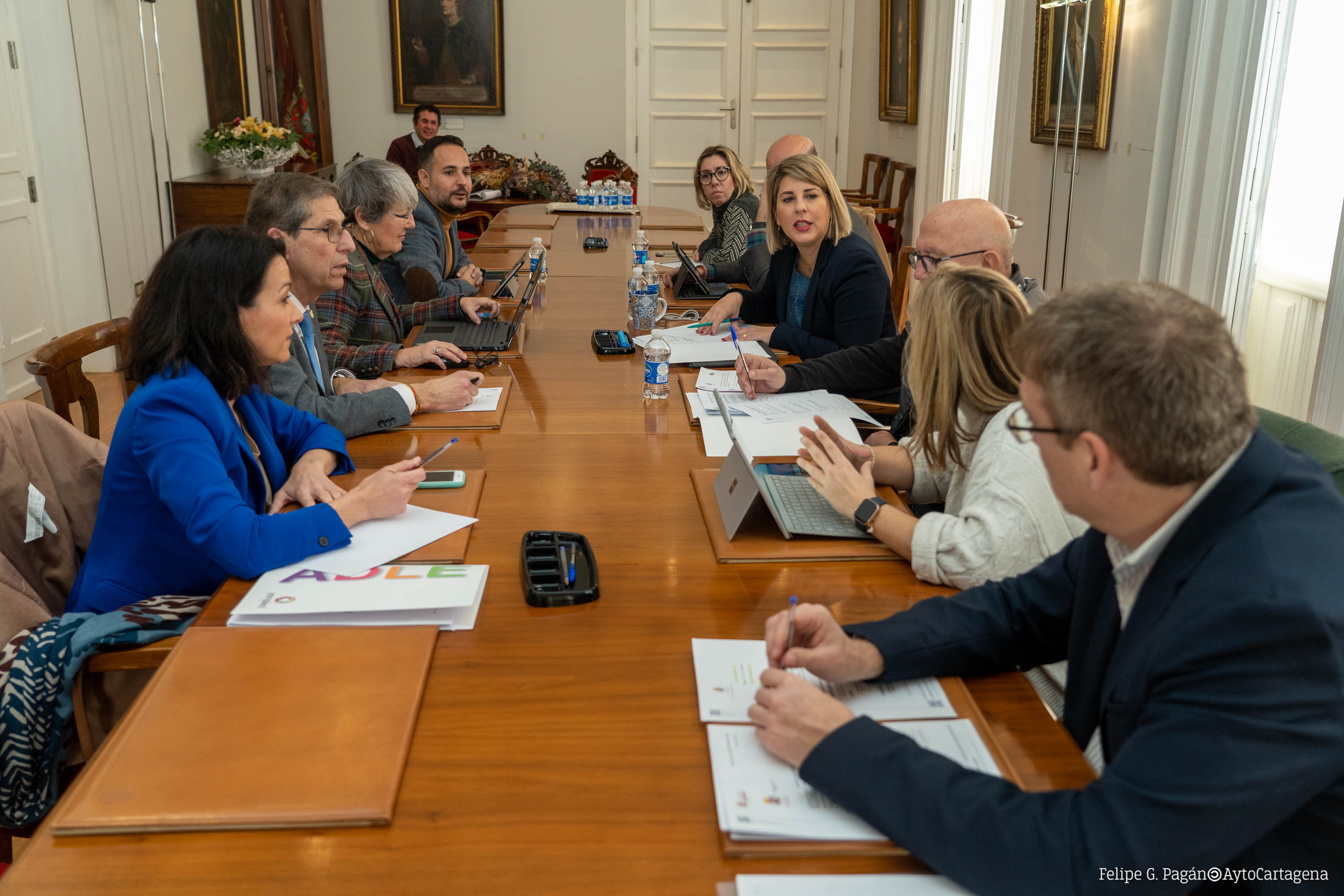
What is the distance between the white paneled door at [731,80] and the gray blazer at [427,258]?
4844 mm

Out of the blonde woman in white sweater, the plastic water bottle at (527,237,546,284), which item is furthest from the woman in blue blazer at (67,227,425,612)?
the plastic water bottle at (527,237,546,284)

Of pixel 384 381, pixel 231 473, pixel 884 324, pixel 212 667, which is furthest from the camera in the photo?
pixel 884 324

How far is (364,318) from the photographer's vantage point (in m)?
3.19

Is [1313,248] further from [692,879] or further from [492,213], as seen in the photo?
[492,213]

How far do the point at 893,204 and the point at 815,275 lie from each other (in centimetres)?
523

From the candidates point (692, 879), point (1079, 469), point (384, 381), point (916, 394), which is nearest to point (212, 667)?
point (692, 879)

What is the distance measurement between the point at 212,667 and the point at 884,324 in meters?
2.42

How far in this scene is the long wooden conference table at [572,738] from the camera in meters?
0.95

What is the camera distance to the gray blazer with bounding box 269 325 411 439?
7.41 ft

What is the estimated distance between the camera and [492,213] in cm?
826

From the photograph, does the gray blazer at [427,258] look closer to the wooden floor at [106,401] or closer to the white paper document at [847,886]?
the wooden floor at [106,401]

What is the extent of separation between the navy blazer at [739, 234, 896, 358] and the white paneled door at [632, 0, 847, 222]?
18.6ft

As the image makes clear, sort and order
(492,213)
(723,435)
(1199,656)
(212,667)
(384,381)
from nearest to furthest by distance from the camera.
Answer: (1199,656)
(212,667)
(723,435)
(384,381)
(492,213)

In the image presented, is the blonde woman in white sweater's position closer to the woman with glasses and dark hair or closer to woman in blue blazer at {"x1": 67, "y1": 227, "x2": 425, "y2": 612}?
woman in blue blazer at {"x1": 67, "y1": 227, "x2": 425, "y2": 612}
